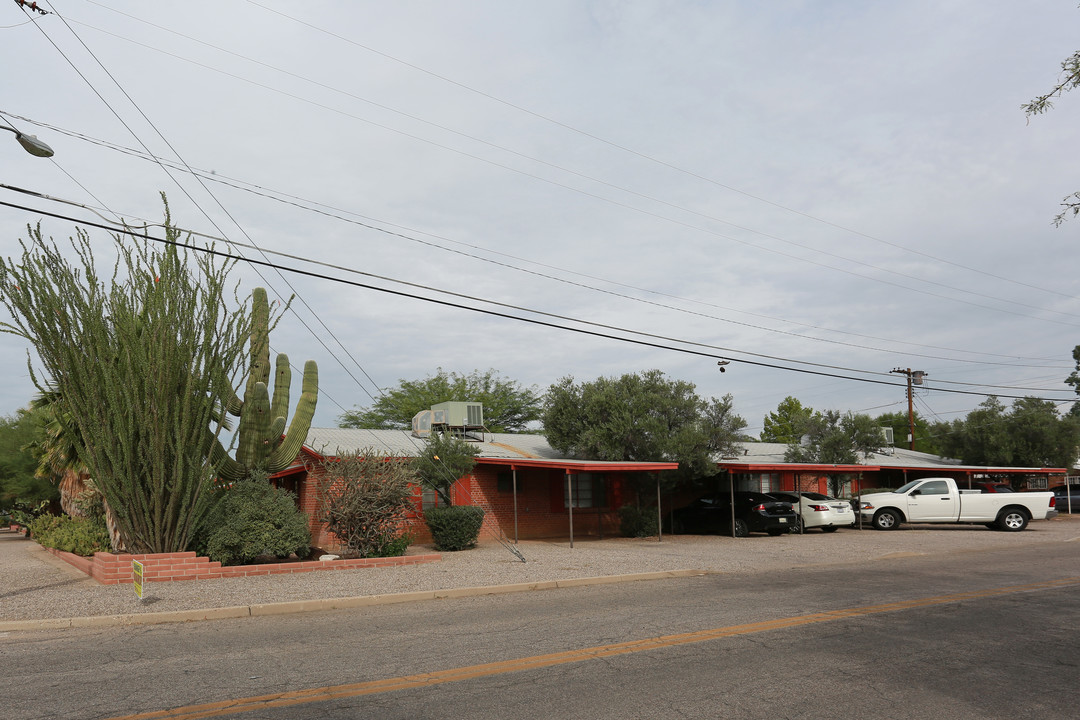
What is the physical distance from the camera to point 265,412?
1756 centimetres

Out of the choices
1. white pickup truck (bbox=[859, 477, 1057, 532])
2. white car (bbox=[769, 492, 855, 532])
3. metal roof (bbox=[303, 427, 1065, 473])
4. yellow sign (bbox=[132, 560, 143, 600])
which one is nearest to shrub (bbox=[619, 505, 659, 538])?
metal roof (bbox=[303, 427, 1065, 473])

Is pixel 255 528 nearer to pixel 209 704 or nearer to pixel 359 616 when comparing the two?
pixel 359 616

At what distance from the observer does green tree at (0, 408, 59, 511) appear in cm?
3544

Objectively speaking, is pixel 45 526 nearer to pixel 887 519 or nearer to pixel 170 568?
pixel 170 568

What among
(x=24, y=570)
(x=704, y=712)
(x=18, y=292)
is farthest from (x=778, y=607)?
(x=24, y=570)

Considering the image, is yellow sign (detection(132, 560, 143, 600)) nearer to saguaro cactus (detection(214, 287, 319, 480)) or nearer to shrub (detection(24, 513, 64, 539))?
saguaro cactus (detection(214, 287, 319, 480))

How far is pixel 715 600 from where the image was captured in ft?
36.9

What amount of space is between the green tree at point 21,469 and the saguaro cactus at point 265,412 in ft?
74.8

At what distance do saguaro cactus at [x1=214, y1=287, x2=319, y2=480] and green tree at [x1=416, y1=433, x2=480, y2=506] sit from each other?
3.69 m

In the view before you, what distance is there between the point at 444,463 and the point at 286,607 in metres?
9.79

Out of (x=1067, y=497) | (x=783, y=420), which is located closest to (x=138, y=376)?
(x=1067, y=497)

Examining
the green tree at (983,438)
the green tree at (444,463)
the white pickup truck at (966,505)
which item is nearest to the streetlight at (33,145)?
the green tree at (444,463)

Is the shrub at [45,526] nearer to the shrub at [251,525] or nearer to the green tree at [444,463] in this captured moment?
the shrub at [251,525]

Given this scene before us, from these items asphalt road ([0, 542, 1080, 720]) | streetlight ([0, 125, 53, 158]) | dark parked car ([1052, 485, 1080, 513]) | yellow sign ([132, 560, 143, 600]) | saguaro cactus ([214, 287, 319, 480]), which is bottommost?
dark parked car ([1052, 485, 1080, 513])
